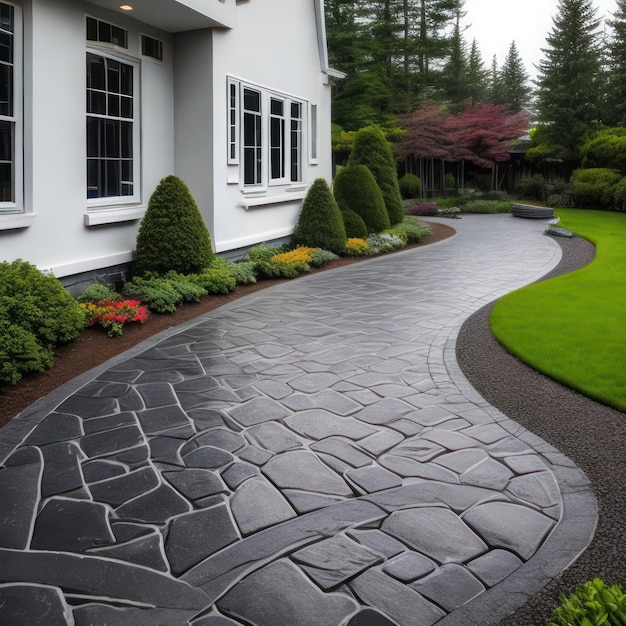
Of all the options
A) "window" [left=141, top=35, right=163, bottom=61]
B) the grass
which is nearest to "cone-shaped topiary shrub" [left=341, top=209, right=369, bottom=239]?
the grass

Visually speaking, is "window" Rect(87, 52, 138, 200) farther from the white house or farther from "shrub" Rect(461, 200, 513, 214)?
"shrub" Rect(461, 200, 513, 214)

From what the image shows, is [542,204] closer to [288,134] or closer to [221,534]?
[288,134]

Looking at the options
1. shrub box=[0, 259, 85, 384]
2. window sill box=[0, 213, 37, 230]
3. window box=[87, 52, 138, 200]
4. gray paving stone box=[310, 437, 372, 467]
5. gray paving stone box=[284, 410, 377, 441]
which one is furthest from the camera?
window box=[87, 52, 138, 200]

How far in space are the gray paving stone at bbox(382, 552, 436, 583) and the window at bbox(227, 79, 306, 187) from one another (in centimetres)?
1003

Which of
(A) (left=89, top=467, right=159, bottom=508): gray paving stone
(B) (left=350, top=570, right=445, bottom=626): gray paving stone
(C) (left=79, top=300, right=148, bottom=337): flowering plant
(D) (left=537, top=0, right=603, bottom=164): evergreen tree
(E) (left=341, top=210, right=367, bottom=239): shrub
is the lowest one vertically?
(B) (left=350, top=570, right=445, bottom=626): gray paving stone

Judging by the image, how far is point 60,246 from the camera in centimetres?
923

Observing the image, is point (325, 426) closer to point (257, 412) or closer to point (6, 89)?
point (257, 412)

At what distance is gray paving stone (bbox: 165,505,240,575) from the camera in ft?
11.4

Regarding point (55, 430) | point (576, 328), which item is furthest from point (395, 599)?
point (576, 328)

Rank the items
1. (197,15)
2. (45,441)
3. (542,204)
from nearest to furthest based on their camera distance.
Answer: (45,441), (197,15), (542,204)

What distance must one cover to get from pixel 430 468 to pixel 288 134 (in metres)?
12.1

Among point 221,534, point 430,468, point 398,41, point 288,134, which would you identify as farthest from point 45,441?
point 398,41

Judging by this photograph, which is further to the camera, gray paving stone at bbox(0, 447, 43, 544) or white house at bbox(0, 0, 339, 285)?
white house at bbox(0, 0, 339, 285)

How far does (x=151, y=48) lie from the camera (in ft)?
36.9
